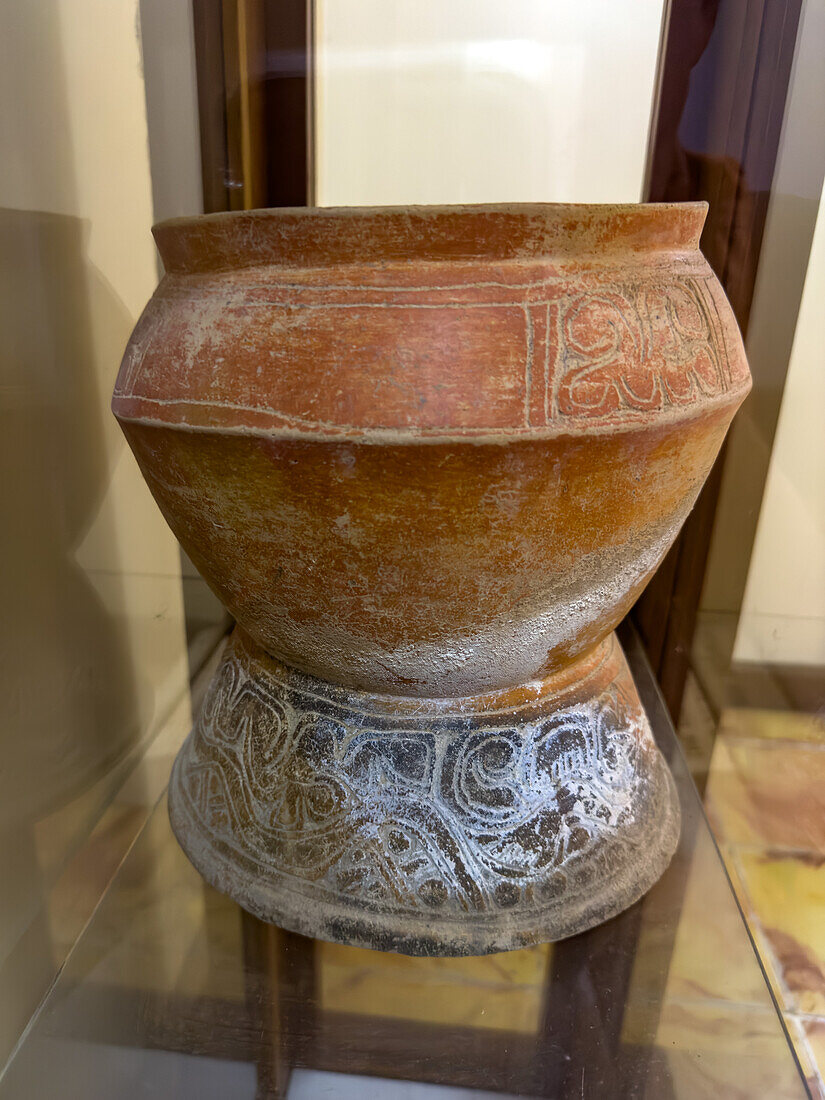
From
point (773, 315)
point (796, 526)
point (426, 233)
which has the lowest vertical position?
point (796, 526)

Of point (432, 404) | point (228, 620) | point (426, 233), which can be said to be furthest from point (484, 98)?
point (228, 620)

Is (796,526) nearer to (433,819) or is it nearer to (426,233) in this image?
(433,819)

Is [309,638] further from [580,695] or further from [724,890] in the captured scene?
[724,890]

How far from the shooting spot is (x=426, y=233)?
2.29 ft

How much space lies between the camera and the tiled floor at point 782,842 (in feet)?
3.31

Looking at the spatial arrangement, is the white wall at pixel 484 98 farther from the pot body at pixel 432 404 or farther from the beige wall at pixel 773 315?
the pot body at pixel 432 404

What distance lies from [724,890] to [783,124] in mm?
1207

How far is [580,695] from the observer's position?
101 cm

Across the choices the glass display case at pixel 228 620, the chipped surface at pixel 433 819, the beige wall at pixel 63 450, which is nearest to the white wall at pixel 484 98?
the glass display case at pixel 228 620

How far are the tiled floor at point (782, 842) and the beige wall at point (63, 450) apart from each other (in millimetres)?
956

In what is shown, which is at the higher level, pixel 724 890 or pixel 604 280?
pixel 604 280

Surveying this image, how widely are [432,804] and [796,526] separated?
3.14 ft

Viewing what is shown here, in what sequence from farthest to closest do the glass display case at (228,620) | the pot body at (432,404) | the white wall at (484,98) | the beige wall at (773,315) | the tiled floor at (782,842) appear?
the white wall at (484,98)
the beige wall at (773,315)
the tiled floor at (782,842)
the glass display case at (228,620)
the pot body at (432,404)

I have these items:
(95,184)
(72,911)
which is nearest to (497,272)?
(95,184)
